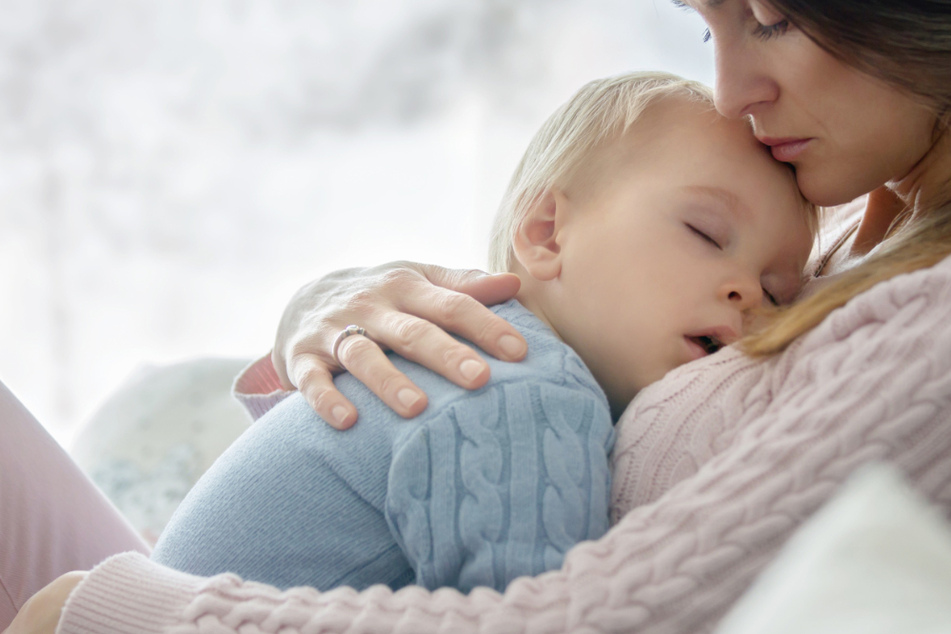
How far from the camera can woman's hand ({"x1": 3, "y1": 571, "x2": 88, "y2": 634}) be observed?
76 cm

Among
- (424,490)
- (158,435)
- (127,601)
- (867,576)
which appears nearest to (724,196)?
(424,490)

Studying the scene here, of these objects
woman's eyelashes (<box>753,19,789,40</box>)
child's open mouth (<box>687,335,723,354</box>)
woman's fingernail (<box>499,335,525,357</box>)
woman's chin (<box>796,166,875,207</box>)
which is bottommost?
child's open mouth (<box>687,335,723,354</box>)

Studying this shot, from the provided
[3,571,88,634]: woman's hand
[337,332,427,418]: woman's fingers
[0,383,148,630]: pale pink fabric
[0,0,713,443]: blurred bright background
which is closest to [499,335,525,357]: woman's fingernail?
[337,332,427,418]: woman's fingers

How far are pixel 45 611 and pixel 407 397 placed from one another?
0.43 meters

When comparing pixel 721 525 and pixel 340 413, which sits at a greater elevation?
pixel 340 413

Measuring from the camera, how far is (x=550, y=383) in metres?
0.83

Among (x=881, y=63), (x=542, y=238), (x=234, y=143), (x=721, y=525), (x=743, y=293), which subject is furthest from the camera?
(x=234, y=143)

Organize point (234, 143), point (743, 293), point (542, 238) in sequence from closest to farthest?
point (743, 293) → point (542, 238) → point (234, 143)

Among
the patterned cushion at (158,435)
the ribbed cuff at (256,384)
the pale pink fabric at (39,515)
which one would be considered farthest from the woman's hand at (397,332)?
the patterned cushion at (158,435)

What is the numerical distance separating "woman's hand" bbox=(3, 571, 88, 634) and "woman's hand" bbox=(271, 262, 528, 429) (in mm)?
321

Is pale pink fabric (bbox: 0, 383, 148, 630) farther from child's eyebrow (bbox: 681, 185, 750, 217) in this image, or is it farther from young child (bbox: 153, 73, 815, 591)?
child's eyebrow (bbox: 681, 185, 750, 217)

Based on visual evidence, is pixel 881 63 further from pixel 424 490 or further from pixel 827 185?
pixel 424 490

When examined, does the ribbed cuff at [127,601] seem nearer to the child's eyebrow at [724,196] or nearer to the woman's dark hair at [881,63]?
the woman's dark hair at [881,63]

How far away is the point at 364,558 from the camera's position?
827 mm
